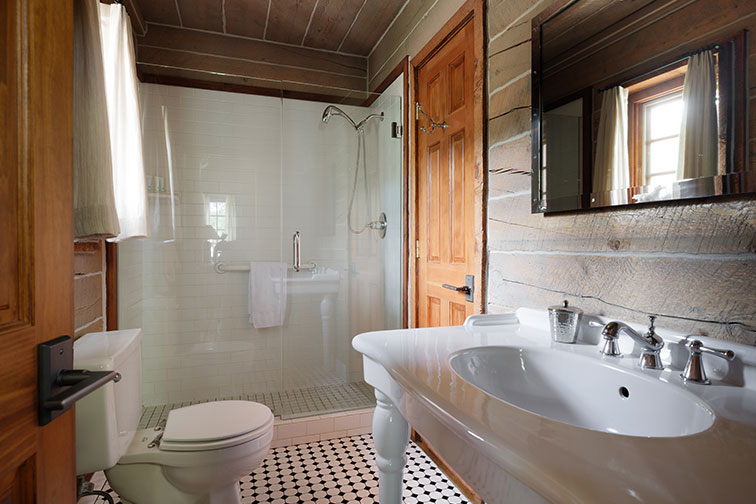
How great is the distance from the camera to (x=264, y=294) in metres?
2.77

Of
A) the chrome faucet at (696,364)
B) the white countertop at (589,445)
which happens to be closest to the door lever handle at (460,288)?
the white countertop at (589,445)

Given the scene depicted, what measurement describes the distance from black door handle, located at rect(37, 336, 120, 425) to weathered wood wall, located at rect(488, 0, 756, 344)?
1.15 metres

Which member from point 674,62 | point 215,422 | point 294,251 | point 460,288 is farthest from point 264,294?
point 674,62

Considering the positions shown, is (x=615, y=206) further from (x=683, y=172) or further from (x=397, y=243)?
(x=397, y=243)

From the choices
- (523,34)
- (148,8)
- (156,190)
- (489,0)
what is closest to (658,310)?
(523,34)

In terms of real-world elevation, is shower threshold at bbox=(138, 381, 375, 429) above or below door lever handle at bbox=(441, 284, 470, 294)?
below

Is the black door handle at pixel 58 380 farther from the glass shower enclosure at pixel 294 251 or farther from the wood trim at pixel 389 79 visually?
the wood trim at pixel 389 79

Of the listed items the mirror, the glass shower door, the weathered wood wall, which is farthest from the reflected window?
the mirror

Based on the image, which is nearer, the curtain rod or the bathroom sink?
the curtain rod

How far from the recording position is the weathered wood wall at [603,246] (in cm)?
84

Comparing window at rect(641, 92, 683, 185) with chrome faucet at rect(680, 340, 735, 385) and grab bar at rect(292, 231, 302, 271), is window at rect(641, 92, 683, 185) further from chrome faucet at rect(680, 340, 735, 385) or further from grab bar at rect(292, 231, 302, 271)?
grab bar at rect(292, 231, 302, 271)

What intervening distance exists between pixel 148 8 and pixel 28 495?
277 centimetres

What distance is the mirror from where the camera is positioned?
0.84 m

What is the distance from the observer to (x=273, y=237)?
279 cm
